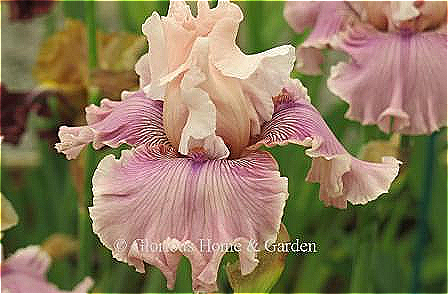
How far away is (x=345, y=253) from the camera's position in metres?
1.13

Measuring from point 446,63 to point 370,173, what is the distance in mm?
238

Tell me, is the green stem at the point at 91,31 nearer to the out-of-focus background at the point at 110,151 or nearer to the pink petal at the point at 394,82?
the out-of-focus background at the point at 110,151

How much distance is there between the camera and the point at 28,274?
2.57 ft

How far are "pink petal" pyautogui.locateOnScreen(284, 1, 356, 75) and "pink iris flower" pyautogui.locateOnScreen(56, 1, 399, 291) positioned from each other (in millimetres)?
202

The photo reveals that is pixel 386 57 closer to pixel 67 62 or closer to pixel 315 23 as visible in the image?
pixel 315 23

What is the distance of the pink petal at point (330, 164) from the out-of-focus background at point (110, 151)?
0.27 metres

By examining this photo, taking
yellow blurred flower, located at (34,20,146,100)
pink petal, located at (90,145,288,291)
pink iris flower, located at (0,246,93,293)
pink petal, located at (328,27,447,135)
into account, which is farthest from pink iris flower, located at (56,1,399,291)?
yellow blurred flower, located at (34,20,146,100)

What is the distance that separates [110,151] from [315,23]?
35 cm

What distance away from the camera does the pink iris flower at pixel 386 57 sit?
27.0 inches

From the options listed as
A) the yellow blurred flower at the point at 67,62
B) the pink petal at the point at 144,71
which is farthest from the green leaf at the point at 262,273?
the yellow blurred flower at the point at 67,62

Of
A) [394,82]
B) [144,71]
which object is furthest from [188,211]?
[394,82]

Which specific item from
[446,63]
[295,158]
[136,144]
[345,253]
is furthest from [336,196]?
[345,253]

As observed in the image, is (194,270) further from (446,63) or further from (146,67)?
(446,63)

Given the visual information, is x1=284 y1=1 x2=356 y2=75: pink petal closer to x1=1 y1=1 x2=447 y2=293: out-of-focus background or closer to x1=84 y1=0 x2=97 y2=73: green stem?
x1=1 y1=1 x2=447 y2=293: out-of-focus background
